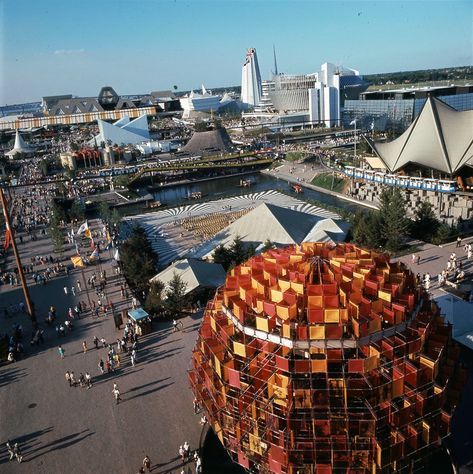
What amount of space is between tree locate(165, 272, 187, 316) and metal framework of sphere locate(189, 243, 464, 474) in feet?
37.8

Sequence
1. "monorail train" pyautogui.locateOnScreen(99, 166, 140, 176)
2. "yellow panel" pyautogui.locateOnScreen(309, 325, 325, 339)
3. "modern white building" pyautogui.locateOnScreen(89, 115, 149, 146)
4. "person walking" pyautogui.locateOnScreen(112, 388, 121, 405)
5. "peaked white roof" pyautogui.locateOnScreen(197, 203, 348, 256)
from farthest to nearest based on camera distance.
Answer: "modern white building" pyautogui.locateOnScreen(89, 115, 149, 146) < "monorail train" pyautogui.locateOnScreen(99, 166, 140, 176) < "peaked white roof" pyautogui.locateOnScreen(197, 203, 348, 256) < "person walking" pyautogui.locateOnScreen(112, 388, 121, 405) < "yellow panel" pyautogui.locateOnScreen(309, 325, 325, 339)

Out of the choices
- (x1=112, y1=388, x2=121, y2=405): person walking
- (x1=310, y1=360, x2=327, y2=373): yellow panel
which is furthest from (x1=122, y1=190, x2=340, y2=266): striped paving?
(x1=310, y1=360, x2=327, y2=373): yellow panel

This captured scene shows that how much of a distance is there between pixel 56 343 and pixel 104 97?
159m

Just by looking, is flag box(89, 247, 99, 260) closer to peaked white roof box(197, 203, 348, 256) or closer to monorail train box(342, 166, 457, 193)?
peaked white roof box(197, 203, 348, 256)

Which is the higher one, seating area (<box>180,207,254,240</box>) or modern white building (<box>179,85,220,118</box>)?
modern white building (<box>179,85,220,118</box>)

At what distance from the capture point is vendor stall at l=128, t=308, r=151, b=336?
80.1 ft

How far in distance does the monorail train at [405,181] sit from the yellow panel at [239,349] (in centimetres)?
3684

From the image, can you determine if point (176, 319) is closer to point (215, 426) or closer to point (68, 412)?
point (68, 412)

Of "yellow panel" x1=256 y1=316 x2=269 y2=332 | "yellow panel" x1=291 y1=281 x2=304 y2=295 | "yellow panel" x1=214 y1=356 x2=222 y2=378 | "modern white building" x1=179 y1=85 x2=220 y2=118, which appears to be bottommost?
"yellow panel" x1=214 y1=356 x2=222 y2=378

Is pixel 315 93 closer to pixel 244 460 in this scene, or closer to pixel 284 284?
pixel 284 284

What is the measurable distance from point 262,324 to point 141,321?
1320 cm

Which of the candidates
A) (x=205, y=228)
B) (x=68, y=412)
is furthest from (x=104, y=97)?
(x=68, y=412)

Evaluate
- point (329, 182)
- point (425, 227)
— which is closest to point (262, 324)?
point (425, 227)

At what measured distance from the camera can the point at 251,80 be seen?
18325 centimetres
